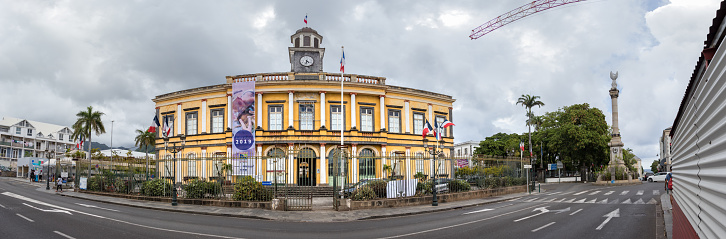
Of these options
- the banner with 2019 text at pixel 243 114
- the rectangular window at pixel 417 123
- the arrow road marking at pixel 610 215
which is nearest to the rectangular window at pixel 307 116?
the banner with 2019 text at pixel 243 114

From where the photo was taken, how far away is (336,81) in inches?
1367

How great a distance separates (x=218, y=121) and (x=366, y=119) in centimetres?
1281

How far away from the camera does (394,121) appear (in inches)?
1467

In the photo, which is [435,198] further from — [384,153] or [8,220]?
[8,220]

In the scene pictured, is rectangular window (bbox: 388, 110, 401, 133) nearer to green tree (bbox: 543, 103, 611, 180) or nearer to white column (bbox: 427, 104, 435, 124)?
white column (bbox: 427, 104, 435, 124)

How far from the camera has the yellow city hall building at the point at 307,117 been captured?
111ft

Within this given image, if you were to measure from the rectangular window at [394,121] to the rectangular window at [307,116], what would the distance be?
6.98 meters

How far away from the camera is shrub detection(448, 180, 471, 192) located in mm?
25047

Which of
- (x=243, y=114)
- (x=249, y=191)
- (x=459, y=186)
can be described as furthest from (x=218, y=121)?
(x=459, y=186)

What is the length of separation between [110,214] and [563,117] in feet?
190

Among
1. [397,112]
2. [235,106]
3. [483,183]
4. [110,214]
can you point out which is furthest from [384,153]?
[110,214]

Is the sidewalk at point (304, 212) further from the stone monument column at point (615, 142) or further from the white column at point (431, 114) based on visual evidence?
the stone monument column at point (615, 142)

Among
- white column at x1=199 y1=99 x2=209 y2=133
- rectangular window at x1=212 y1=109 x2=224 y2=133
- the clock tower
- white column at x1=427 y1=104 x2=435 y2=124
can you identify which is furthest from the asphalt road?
the clock tower

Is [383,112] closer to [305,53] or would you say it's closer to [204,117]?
[305,53]
